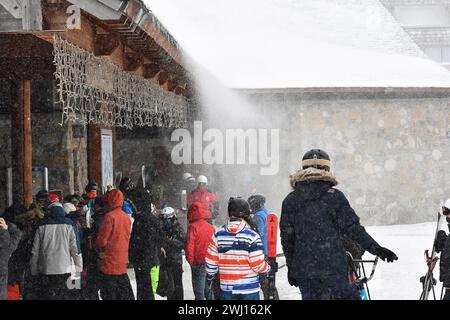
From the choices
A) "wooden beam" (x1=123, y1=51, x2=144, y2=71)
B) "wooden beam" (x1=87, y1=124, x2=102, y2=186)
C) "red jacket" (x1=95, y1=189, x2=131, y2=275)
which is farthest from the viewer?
"wooden beam" (x1=87, y1=124, x2=102, y2=186)

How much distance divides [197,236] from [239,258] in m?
1.69

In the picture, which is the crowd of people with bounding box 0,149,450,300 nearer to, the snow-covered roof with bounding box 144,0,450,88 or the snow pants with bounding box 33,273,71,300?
the snow pants with bounding box 33,273,71,300

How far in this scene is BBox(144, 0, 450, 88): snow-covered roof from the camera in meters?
18.3

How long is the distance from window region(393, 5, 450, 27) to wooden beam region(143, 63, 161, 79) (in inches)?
1412

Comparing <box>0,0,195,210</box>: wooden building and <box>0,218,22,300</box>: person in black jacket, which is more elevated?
<box>0,0,195,210</box>: wooden building

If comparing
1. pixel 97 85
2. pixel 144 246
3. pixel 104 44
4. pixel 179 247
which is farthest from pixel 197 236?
pixel 104 44

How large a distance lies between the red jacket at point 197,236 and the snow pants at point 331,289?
235 centimetres

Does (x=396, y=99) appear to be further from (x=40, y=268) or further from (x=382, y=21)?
(x=40, y=268)

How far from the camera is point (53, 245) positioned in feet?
23.3

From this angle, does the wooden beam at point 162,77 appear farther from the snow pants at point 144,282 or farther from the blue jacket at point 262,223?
the snow pants at point 144,282

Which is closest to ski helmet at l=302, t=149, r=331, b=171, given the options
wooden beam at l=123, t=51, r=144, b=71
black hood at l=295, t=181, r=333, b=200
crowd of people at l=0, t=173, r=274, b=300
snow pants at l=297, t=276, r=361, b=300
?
black hood at l=295, t=181, r=333, b=200

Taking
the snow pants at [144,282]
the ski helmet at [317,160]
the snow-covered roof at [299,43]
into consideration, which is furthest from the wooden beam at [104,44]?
the snow-covered roof at [299,43]

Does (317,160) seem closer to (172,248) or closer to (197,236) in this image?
(197,236)

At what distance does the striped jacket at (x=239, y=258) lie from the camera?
18.7 ft
